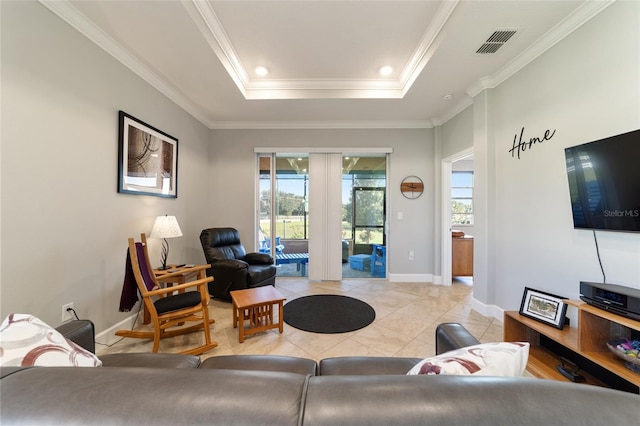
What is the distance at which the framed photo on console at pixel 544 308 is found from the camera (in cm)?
173

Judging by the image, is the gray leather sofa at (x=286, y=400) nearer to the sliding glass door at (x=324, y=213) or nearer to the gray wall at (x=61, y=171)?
the gray wall at (x=61, y=171)

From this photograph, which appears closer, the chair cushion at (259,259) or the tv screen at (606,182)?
the tv screen at (606,182)

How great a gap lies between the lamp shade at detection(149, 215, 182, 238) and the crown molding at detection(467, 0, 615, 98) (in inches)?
153

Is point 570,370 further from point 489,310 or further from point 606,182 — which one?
point 606,182

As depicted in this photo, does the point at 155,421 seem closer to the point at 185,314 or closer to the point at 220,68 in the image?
the point at 185,314

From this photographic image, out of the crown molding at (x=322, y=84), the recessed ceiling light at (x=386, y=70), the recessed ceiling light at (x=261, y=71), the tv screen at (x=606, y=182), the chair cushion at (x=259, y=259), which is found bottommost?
the chair cushion at (x=259, y=259)

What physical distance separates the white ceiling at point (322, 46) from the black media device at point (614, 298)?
2.01 meters

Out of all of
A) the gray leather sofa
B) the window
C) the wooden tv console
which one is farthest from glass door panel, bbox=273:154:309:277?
the gray leather sofa

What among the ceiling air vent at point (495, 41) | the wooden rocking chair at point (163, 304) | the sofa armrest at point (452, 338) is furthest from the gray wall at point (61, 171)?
the ceiling air vent at point (495, 41)

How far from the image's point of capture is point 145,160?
257cm

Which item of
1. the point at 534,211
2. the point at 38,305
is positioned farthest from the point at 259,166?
the point at 534,211

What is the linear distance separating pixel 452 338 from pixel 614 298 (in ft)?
3.70

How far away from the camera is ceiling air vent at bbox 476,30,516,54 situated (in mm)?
2009

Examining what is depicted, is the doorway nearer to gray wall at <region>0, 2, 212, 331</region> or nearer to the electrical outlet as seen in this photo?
gray wall at <region>0, 2, 212, 331</region>
